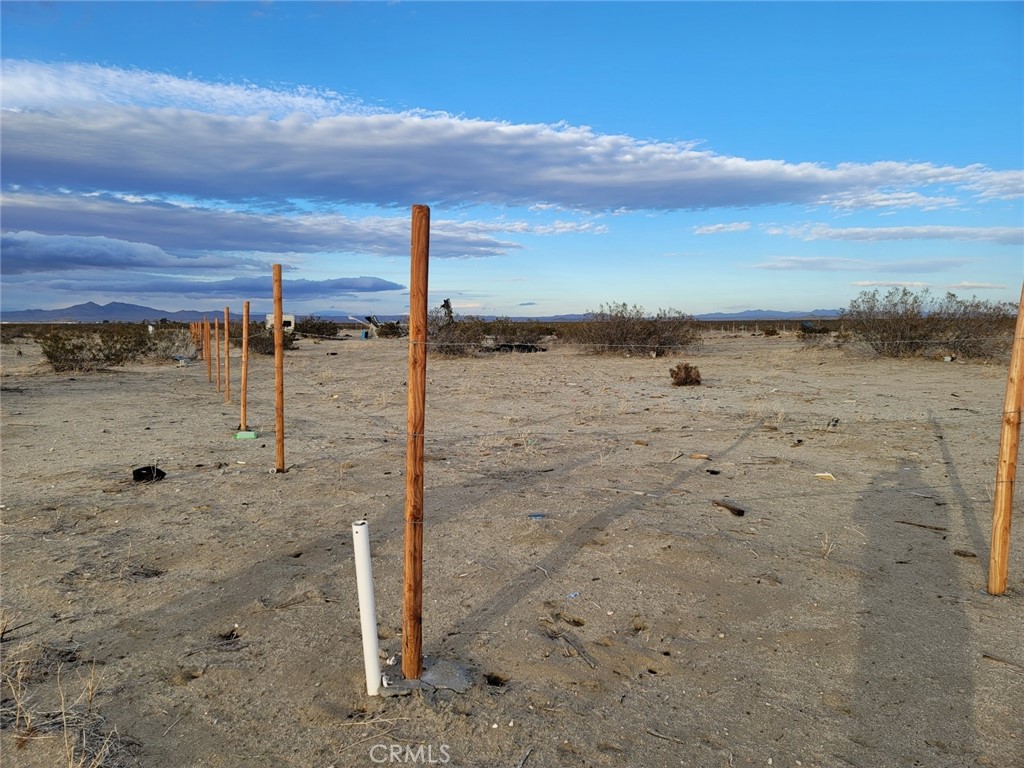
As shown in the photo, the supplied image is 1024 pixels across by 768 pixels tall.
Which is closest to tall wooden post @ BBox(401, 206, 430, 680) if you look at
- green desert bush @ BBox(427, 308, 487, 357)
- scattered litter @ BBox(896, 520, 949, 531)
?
scattered litter @ BBox(896, 520, 949, 531)

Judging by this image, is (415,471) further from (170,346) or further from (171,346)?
(171,346)

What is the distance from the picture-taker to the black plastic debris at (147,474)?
23.0 ft

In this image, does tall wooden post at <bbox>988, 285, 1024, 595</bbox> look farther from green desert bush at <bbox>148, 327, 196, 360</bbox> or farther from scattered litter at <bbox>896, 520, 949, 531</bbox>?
green desert bush at <bbox>148, 327, 196, 360</bbox>

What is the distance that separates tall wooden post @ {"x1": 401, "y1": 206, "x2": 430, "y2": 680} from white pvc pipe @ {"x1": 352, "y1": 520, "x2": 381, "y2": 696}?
0.18 metres

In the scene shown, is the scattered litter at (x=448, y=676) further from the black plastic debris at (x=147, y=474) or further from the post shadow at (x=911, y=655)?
the black plastic debris at (x=147, y=474)

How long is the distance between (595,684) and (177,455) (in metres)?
6.54

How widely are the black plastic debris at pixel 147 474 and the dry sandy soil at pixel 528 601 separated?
0.18 metres

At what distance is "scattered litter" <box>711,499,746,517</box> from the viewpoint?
20.1 ft

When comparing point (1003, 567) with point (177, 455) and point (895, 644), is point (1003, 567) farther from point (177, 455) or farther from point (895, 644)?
point (177, 455)

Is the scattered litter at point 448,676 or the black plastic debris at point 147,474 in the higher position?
the black plastic debris at point 147,474

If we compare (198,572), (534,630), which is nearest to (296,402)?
(198,572)

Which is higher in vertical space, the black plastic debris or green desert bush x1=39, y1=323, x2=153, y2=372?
green desert bush x1=39, y1=323, x2=153, y2=372

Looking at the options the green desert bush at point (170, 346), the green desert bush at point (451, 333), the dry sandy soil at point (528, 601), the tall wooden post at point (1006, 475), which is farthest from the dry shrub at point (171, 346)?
the tall wooden post at point (1006, 475)

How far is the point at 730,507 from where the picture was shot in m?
6.28
